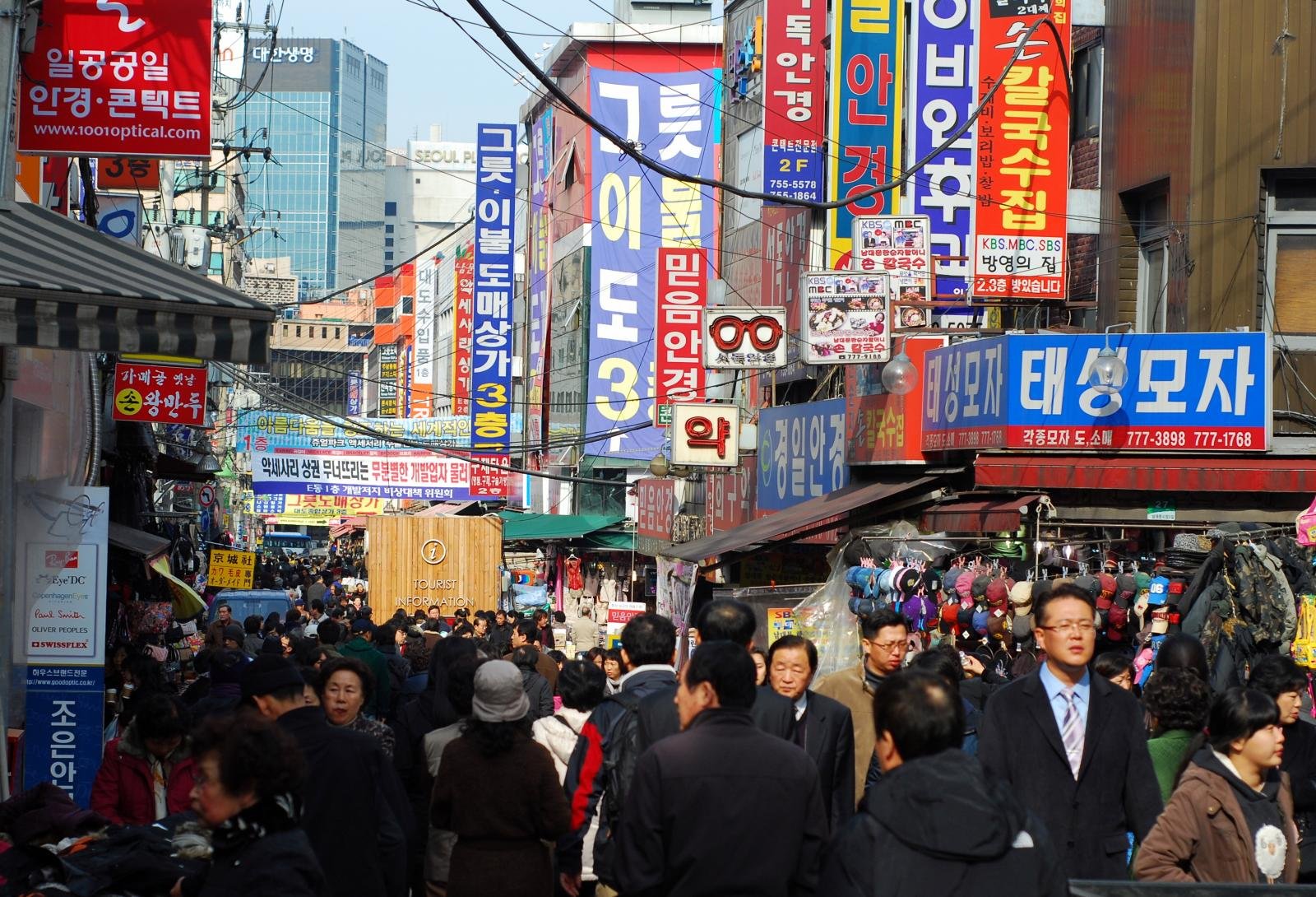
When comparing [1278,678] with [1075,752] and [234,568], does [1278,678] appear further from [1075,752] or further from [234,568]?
[234,568]

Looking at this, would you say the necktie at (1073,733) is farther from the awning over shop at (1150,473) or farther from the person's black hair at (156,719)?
the awning over shop at (1150,473)

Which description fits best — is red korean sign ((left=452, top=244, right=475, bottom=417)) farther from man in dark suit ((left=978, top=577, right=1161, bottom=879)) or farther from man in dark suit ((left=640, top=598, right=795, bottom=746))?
man in dark suit ((left=978, top=577, right=1161, bottom=879))

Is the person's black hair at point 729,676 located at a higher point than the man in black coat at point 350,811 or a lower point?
higher

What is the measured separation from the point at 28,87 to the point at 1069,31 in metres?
10.7

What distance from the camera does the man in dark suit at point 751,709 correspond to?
241 inches

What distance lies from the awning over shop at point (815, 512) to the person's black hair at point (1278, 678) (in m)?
9.33

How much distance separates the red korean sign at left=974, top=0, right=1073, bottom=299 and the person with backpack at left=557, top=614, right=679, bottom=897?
34.8 feet

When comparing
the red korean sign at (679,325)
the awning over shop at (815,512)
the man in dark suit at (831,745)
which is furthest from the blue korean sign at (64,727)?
the red korean sign at (679,325)

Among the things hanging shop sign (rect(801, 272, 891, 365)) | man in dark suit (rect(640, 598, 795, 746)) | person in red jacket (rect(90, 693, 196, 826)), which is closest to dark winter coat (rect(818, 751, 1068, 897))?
man in dark suit (rect(640, 598, 795, 746))

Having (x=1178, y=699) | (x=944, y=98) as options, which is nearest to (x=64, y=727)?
(x=1178, y=699)

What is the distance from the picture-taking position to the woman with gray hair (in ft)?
21.7

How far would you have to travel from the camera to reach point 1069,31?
1741cm

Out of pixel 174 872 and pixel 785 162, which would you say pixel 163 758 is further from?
pixel 785 162

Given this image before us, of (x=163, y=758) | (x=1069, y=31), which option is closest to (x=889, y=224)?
(x=1069, y=31)
